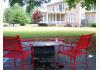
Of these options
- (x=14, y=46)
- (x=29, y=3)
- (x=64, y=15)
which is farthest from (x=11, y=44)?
(x=64, y=15)

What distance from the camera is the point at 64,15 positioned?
32594 mm

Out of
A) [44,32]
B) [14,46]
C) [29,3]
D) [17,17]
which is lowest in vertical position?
[44,32]

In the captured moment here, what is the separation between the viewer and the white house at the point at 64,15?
29.3 metres

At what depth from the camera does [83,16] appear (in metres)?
30.3

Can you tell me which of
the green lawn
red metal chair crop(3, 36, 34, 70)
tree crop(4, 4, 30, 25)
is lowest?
the green lawn

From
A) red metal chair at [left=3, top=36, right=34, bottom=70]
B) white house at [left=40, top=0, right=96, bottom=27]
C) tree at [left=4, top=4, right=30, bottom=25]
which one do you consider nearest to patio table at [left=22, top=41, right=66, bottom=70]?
red metal chair at [left=3, top=36, right=34, bottom=70]

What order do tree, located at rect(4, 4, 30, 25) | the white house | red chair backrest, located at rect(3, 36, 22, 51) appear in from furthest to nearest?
1. the white house
2. tree, located at rect(4, 4, 30, 25)
3. red chair backrest, located at rect(3, 36, 22, 51)

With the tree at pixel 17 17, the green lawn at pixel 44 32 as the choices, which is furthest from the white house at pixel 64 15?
the green lawn at pixel 44 32

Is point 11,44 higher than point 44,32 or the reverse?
higher

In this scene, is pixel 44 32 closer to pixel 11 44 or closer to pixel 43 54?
A: pixel 43 54

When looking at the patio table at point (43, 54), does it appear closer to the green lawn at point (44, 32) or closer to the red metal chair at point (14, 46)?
the red metal chair at point (14, 46)

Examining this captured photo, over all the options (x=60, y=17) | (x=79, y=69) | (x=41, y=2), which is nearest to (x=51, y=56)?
(x=79, y=69)

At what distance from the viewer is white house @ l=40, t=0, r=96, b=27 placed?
2932 centimetres

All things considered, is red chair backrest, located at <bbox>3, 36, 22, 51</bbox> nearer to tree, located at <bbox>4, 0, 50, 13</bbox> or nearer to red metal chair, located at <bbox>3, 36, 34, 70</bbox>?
red metal chair, located at <bbox>3, 36, 34, 70</bbox>
